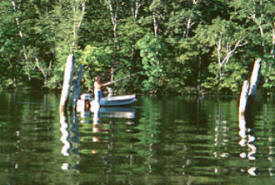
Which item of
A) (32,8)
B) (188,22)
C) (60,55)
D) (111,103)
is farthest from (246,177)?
(32,8)

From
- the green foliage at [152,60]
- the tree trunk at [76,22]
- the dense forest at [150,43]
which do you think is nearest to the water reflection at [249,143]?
the green foliage at [152,60]

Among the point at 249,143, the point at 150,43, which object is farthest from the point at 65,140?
the point at 150,43

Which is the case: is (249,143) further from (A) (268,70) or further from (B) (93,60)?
(A) (268,70)

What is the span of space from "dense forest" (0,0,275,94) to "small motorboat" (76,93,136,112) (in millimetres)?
18316

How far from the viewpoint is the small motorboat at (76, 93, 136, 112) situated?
27344mm

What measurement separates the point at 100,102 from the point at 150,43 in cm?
2289

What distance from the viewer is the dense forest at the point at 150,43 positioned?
50.3m

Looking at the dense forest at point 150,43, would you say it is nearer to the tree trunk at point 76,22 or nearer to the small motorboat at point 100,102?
the tree trunk at point 76,22

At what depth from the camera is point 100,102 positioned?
1148 inches

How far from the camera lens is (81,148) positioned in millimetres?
10477

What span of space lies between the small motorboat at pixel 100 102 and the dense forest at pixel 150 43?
60.1 feet

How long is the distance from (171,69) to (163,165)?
1754 inches

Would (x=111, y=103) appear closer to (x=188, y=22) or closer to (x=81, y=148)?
(x=81, y=148)

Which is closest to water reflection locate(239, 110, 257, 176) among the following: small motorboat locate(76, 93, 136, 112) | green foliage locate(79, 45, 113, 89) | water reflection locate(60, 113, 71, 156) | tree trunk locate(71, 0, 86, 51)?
water reflection locate(60, 113, 71, 156)
